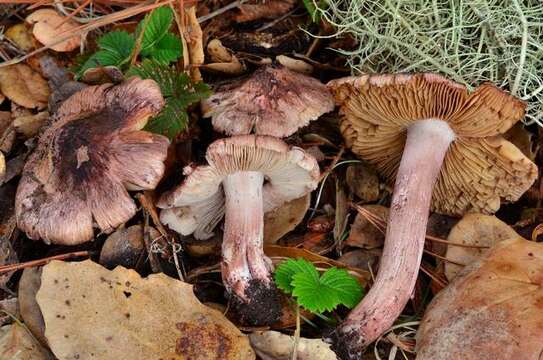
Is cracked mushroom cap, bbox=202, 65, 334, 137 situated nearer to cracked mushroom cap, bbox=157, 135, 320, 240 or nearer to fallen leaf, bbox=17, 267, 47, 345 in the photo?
cracked mushroom cap, bbox=157, 135, 320, 240

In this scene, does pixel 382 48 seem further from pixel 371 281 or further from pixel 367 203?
pixel 371 281

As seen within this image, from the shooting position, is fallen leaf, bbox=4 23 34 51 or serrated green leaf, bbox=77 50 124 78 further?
fallen leaf, bbox=4 23 34 51

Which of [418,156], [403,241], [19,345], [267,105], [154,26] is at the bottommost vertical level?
[19,345]

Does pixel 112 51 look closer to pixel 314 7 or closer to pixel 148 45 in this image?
pixel 148 45

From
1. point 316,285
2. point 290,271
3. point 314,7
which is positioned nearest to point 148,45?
point 314,7

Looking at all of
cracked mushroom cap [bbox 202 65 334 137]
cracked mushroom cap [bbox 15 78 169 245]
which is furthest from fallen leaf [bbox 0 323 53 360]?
cracked mushroom cap [bbox 202 65 334 137]
